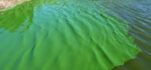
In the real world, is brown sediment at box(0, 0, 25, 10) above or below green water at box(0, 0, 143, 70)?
below

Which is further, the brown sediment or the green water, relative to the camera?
the brown sediment

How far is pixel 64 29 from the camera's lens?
16.2 ft

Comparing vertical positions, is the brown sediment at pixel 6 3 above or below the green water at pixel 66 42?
below

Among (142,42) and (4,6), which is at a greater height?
(142,42)

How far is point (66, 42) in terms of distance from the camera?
13.4 feet

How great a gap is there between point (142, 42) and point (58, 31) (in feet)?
10.7

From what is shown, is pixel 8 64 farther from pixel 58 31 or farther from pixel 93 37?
pixel 93 37

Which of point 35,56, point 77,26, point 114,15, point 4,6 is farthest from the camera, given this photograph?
point 4,6

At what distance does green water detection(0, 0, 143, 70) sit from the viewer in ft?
10.6

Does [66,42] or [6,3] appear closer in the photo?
[66,42]

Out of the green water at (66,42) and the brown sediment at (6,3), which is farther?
the brown sediment at (6,3)

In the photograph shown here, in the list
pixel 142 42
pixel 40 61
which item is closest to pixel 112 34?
pixel 142 42

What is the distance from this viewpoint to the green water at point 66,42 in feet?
10.6

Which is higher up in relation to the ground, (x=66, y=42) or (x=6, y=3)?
(x=66, y=42)
